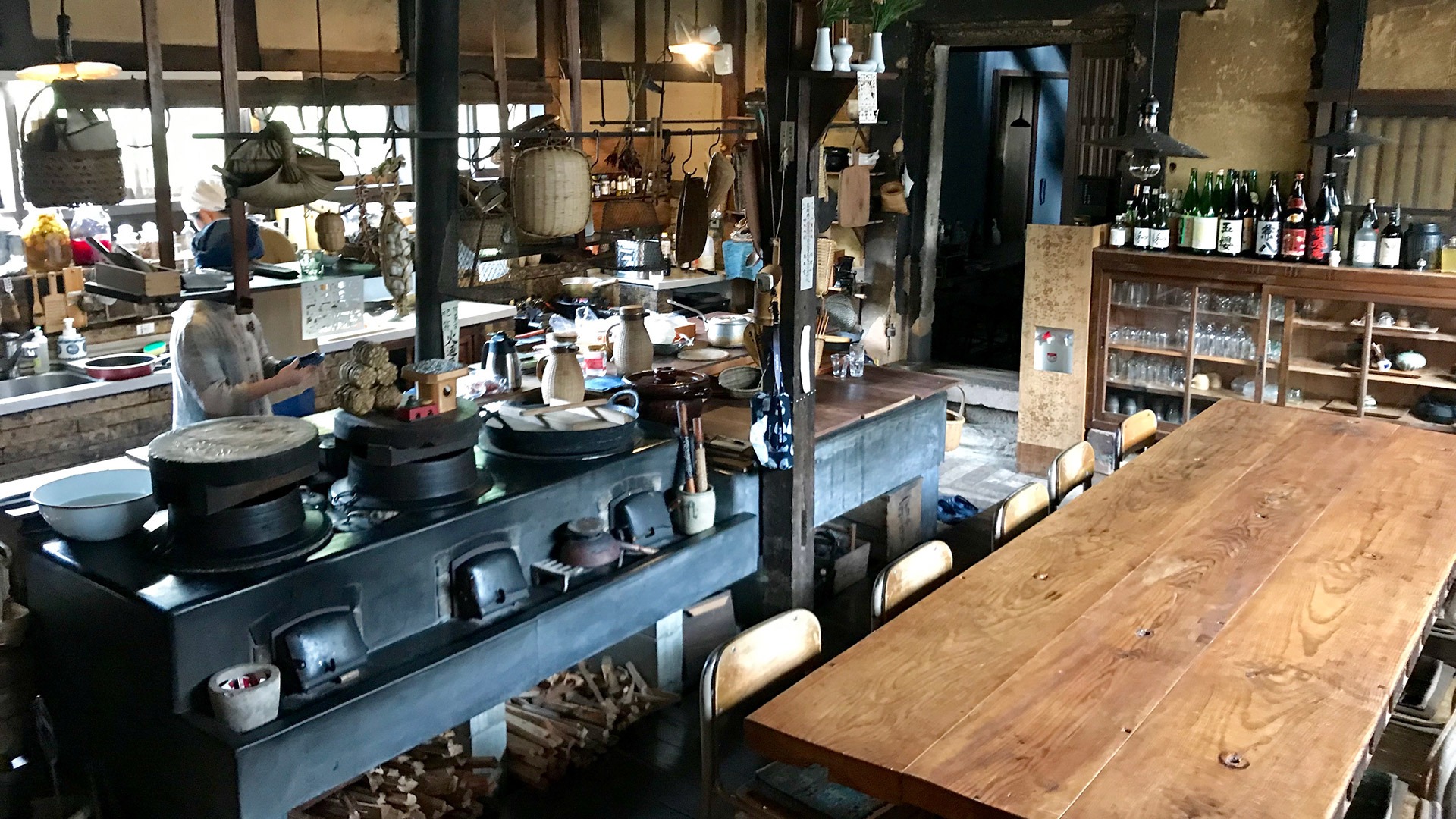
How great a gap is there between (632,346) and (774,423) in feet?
2.79

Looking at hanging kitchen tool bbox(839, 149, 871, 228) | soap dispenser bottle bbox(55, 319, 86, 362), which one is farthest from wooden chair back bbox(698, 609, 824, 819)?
soap dispenser bottle bbox(55, 319, 86, 362)

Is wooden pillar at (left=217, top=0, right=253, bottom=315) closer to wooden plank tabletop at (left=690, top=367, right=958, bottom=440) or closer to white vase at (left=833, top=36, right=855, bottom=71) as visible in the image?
wooden plank tabletop at (left=690, top=367, right=958, bottom=440)

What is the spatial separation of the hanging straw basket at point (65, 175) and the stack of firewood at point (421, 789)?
2.37 m

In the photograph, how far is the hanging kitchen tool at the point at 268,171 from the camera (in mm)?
3262

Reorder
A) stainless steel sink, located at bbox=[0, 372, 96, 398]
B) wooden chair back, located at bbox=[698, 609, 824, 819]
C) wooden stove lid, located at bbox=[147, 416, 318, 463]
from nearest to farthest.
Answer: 1. wooden chair back, located at bbox=[698, 609, 824, 819]
2. wooden stove lid, located at bbox=[147, 416, 318, 463]
3. stainless steel sink, located at bbox=[0, 372, 96, 398]

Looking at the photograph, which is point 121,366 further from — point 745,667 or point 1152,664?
point 1152,664

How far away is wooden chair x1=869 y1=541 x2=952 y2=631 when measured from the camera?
304cm

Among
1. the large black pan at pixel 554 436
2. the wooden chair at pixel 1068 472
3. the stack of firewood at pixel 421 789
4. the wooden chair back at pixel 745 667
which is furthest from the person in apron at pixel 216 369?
the wooden chair at pixel 1068 472

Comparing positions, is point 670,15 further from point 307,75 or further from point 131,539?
point 131,539

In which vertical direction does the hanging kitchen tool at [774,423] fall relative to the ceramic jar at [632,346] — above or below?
below

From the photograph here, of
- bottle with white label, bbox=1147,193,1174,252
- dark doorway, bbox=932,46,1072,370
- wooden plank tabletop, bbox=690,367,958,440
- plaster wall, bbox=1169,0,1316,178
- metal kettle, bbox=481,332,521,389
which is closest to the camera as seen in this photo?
wooden plank tabletop, bbox=690,367,958,440

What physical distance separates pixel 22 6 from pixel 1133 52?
219 inches

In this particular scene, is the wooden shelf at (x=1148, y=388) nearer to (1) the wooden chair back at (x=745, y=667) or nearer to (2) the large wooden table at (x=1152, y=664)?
(2) the large wooden table at (x=1152, y=664)

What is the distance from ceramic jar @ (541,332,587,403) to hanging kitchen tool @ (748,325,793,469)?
63cm
